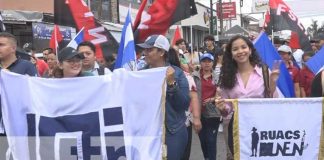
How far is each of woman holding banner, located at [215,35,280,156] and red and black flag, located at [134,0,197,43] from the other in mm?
941

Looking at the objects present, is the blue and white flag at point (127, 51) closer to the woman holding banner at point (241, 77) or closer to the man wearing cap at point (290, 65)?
the woman holding banner at point (241, 77)

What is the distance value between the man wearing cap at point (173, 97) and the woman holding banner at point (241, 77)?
34 centimetres

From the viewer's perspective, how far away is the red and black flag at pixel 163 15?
18.9 ft

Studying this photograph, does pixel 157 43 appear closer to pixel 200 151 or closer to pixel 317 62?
pixel 317 62

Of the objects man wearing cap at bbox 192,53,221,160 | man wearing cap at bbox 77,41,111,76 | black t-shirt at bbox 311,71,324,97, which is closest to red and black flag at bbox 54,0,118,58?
man wearing cap at bbox 77,41,111,76

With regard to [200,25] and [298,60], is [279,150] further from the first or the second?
[200,25]

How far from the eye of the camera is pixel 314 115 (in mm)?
4461

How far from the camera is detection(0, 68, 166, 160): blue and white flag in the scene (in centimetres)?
438

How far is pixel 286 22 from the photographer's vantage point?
914cm

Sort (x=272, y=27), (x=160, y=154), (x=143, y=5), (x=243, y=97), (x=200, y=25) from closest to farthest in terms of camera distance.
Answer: (x=160, y=154)
(x=243, y=97)
(x=143, y=5)
(x=272, y=27)
(x=200, y=25)

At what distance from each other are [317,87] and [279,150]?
670 mm

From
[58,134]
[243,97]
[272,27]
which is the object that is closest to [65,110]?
[58,134]

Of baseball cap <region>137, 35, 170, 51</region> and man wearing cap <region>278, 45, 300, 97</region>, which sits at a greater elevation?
Answer: baseball cap <region>137, 35, 170, 51</region>

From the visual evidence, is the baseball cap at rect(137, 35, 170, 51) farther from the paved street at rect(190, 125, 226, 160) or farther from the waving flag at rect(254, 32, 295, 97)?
the paved street at rect(190, 125, 226, 160)
